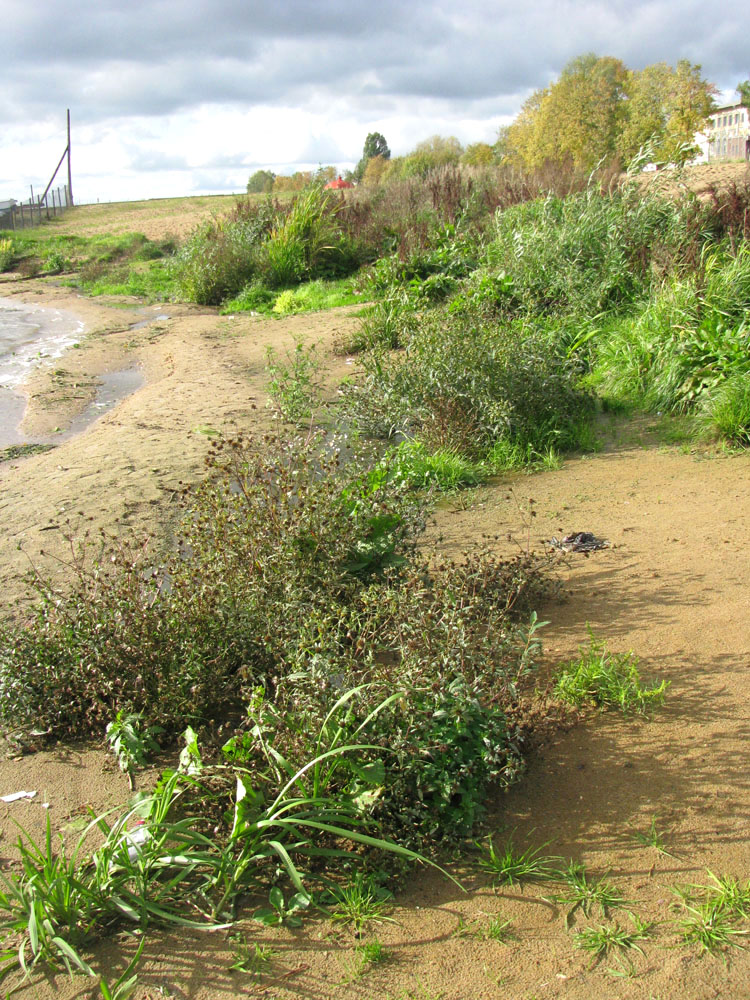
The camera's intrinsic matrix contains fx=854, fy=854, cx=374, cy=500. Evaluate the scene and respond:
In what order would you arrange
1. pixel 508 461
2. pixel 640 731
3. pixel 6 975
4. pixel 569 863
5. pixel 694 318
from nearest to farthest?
pixel 6 975 < pixel 569 863 < pixel 640 731 < pixel 508 461 < pixel 694 318

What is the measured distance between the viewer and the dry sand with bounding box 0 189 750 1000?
2.25 meters

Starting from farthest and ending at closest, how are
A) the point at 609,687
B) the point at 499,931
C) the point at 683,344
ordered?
1. the point at 683,344
2. the point at 609,687
3. the point at 499,931

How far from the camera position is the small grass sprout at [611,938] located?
2.28 metres

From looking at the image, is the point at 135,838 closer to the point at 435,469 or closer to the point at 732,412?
the point at 435,469

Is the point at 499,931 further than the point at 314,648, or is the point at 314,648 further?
the point at 314,648

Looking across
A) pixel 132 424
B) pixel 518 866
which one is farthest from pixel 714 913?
pixel 132 424

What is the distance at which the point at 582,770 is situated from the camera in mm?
2979

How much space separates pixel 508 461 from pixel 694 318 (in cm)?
258

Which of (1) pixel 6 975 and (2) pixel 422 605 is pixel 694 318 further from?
(1) pixel 6 975

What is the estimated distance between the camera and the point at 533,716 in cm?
316

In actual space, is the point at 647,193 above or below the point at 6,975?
above

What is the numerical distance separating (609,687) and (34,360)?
1144 centimetres

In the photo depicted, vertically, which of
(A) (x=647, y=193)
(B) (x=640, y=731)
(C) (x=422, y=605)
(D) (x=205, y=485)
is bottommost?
(B) (x=640, y=731)

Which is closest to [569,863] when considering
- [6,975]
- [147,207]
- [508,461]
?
[6,975]
